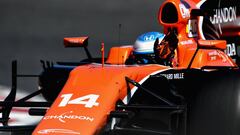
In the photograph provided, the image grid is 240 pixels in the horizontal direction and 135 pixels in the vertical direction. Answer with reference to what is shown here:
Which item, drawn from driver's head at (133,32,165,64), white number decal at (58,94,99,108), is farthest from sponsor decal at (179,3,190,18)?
white number decal at (58,94,99,108)

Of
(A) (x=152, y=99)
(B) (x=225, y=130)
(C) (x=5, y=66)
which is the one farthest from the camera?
(C) (x=5, y=66)

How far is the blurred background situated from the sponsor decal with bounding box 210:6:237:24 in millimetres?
2379

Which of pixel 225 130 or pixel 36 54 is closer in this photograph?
pixel 225 130

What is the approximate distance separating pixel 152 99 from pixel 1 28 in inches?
159

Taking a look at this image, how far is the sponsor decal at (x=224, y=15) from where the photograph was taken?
7008 mm

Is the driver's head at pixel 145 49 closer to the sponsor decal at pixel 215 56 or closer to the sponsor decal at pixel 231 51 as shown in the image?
the sponsor decal at pixel 215 56

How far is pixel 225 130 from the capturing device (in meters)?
4.34

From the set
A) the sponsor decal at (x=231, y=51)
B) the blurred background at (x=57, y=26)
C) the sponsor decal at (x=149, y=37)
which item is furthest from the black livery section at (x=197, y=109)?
the blurred background at (x=57, y=26)

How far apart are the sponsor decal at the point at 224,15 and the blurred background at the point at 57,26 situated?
2379 millimetres

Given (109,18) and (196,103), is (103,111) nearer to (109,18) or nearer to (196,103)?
(196,103)

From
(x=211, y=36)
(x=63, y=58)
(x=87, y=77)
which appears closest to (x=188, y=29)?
(x=211, y=36)

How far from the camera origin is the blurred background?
28.4ft

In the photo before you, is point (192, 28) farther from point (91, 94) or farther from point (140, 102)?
point (91, 94)

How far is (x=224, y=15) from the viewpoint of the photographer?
706 centimetres
